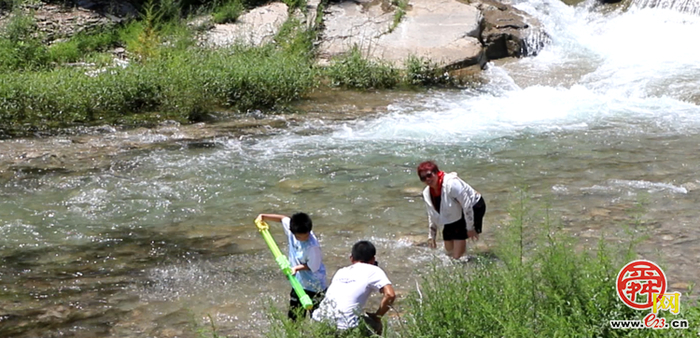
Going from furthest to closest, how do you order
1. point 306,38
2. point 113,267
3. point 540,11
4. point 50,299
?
point 540,11
point 306,38
point 113,267
point 50,299

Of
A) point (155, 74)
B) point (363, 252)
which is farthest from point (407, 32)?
point (363, 252)

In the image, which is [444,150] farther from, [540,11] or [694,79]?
[540,11]

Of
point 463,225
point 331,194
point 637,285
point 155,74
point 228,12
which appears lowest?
point 331,194

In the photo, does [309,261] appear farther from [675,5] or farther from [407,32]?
[675,5]

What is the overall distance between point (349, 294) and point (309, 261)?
1.68 feet

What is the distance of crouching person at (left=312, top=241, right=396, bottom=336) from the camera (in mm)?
4922

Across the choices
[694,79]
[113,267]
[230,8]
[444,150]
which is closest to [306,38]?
[230,8]

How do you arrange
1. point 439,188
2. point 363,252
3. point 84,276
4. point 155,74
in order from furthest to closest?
1. point 155,74
2. point 84,276
3. point 439,188
4. point 363,252

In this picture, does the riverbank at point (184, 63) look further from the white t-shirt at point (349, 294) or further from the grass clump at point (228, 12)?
the white t-shirt at point (349, 294)

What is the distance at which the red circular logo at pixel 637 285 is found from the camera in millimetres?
4422

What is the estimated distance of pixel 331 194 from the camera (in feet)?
29.8

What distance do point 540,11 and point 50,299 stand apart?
→ 49.0ft

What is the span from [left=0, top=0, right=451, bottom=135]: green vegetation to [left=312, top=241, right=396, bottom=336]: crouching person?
24.2ft

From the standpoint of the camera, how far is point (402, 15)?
663 inches
